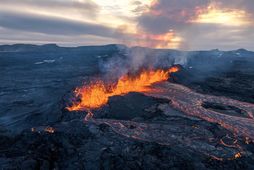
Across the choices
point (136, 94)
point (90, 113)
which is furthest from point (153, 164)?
point (136, 94)

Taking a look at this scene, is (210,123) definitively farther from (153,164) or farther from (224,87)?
(224,87)

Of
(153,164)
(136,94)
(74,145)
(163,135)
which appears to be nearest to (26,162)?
(74,145)

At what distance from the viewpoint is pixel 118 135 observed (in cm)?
2088

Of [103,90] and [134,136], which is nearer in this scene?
[134,136]

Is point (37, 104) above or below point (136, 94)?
below

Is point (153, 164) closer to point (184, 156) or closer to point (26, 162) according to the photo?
point (184, 156)

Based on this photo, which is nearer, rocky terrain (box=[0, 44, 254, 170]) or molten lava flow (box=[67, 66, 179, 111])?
rocky terrain (box=[0, 44, 254, 170])

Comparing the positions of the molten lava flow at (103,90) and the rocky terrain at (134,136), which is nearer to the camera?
the rocky terrain at (134,136)

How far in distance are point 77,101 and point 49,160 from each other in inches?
438

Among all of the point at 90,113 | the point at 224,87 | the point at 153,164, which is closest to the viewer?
the point at 153,164

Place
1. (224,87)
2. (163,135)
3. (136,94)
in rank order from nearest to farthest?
(163,135)
(136,94)
(224,87)

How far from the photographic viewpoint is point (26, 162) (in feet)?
58.5

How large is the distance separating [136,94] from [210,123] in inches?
414

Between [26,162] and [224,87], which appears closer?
[26,162]
